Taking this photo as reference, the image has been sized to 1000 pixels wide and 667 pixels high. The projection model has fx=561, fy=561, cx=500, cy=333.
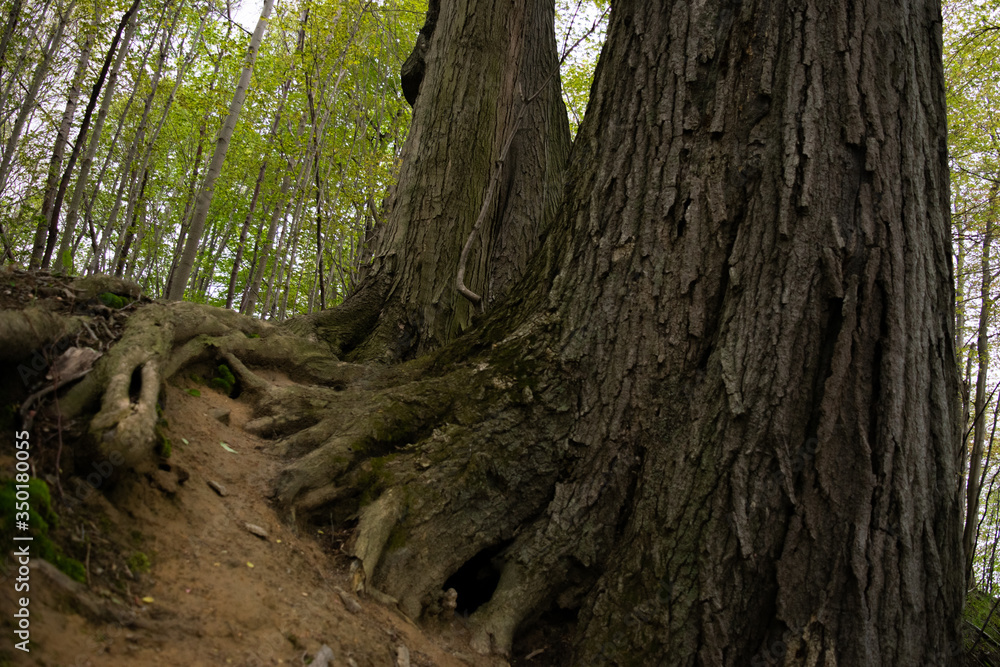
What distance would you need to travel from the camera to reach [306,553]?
231cm

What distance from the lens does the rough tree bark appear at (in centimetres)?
220

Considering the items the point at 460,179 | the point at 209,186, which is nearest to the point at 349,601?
the point at 460,179

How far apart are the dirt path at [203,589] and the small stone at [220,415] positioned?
196mm

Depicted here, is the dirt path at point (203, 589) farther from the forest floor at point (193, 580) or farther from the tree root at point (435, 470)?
the tree root at point (435, 470)

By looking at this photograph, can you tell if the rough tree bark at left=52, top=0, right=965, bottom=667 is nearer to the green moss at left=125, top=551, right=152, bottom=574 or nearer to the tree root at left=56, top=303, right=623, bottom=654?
the tree root at left=56, top=303, right=623, bottom=654

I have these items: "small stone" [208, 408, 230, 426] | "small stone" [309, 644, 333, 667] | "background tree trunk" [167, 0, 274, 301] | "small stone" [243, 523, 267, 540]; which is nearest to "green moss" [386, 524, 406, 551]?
"small stone" [243, 523, 267, 540]

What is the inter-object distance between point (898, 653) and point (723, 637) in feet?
2.00

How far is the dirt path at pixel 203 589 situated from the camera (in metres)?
1.47

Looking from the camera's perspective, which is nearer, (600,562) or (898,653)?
(898,653)

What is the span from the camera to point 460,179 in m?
4.86

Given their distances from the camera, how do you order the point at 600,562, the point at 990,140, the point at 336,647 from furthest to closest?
1. the point at 990,140
2. the point at 600,562
3. the point at 336,647

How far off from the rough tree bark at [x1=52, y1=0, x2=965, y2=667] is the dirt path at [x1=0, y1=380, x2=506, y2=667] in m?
0.17

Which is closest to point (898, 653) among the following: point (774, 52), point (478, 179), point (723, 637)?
point (723, 637)

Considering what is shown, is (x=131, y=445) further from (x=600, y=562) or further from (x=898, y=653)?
(x=898, y=653)
